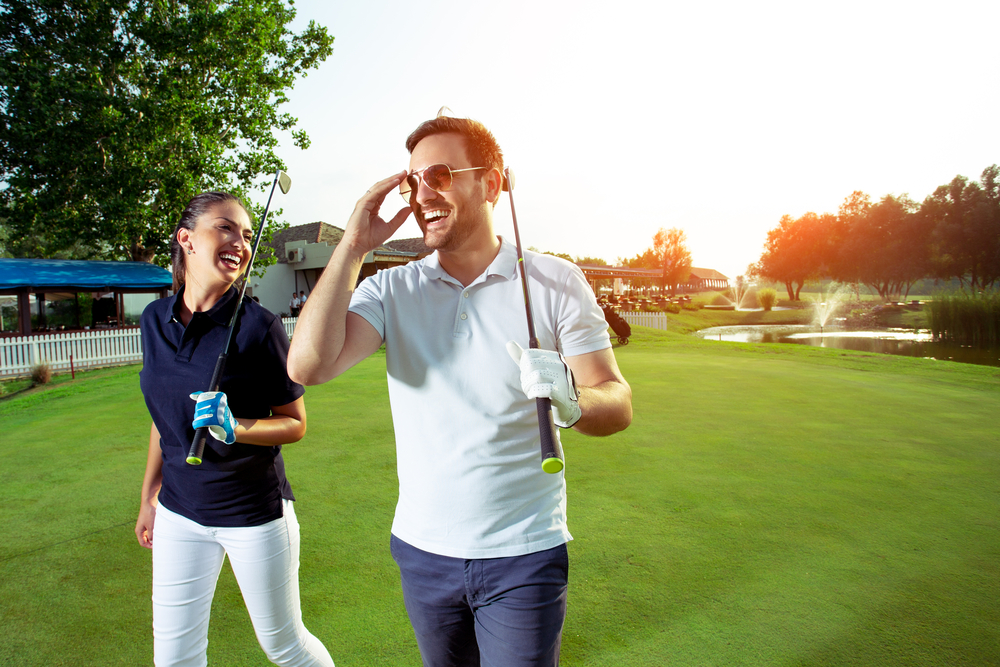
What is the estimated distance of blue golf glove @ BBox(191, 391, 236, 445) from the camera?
6.12ft

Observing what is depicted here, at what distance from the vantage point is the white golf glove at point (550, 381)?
1.46 metres

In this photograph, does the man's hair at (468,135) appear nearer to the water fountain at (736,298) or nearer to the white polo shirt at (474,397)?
the white polo shirt at (474,397)

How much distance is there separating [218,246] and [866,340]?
3333 cm

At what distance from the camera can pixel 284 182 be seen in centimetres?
279

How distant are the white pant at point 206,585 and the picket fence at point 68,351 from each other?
12.8 m

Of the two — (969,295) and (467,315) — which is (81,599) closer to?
(467,315)

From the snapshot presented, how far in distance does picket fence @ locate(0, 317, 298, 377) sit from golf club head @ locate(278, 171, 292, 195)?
1170 cm

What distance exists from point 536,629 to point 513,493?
0.37 m

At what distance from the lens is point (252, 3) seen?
65.6 ft

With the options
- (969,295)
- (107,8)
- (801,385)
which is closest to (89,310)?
(107,8)

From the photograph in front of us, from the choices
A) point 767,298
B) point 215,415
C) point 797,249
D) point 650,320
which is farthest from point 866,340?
point 215,415

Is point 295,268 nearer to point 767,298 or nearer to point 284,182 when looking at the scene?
point 767,298

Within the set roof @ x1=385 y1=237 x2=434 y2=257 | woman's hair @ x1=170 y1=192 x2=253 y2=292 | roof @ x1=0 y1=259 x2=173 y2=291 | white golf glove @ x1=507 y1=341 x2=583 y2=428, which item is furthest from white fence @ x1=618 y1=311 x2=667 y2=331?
white golf glove @ x1=507 y1=341 x2=583 y2=428

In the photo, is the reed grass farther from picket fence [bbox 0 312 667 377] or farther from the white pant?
the white pant
